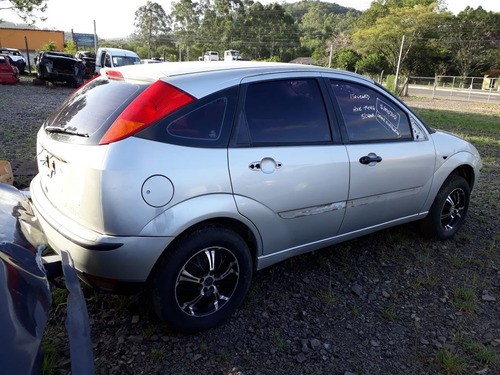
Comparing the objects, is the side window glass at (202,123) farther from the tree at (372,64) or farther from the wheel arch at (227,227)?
the tree at (372,64)

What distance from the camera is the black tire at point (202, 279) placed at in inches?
93.6

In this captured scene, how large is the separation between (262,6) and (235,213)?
89.6 metres

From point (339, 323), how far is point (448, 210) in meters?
2.05

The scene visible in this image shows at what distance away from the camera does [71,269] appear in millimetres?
1972

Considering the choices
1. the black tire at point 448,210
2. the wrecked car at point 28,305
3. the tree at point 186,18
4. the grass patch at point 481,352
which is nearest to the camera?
the wrecked car at point 28,305

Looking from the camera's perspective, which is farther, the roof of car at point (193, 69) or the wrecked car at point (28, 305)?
the roof of car at point (193, 69)

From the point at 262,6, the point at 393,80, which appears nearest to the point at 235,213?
the point at 393,80

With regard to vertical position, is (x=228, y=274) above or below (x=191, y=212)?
below

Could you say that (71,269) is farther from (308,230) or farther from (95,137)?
(308,230)

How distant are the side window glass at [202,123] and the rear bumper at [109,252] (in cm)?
62

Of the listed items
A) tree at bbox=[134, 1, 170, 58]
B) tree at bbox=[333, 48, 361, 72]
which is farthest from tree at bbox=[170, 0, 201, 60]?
tree at bbox=[333, 48, 361, 72]

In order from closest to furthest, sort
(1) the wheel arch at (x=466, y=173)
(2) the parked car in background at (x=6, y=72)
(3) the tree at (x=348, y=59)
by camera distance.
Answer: (1) the wheel arch at (x=466, y=173) → (2) the parked car in background at (x=6, y=72) → (3) the tree at (x=348, y=59)

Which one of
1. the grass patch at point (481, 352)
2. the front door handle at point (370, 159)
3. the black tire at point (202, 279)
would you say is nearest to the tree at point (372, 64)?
the front door handle at point (370, 159)

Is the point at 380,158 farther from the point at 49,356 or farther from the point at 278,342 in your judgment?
the point at 49,356
